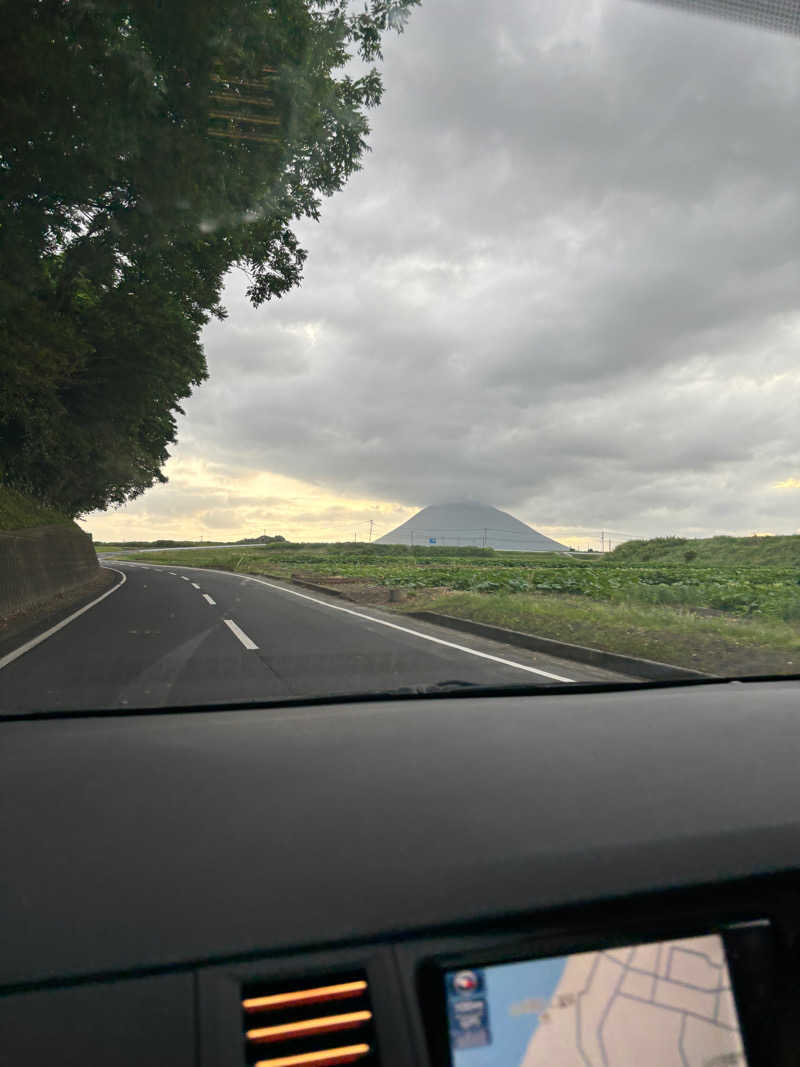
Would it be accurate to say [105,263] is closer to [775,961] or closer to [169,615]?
[169,615]

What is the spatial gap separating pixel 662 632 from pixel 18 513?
18567mm

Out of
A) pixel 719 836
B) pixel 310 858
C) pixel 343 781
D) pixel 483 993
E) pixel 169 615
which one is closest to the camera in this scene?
pixel 483 993

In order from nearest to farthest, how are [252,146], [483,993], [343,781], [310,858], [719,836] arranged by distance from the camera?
[483,993] < [310,858] < [719,836] < [343,781] < [252,146]

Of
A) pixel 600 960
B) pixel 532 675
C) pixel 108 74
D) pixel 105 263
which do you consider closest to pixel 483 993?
pixel 600 960

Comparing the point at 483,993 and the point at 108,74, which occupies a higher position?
the point at 108,74

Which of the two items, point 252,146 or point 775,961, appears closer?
point 775,961

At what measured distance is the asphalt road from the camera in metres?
5.11

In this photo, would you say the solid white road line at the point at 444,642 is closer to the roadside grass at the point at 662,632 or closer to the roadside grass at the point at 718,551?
the roadside grass at the point at 662,632

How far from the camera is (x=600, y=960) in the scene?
5.15 feet

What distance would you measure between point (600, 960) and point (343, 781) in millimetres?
779

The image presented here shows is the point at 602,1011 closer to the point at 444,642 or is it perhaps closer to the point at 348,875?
the point at 348,875

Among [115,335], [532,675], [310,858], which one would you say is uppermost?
[115,335]

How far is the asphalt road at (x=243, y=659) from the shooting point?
5109mm

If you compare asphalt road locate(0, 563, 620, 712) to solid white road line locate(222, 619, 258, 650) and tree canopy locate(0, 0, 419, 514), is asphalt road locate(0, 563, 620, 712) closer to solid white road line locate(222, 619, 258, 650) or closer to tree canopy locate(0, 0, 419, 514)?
solid white road line locate(222, 619, 258, 650)
